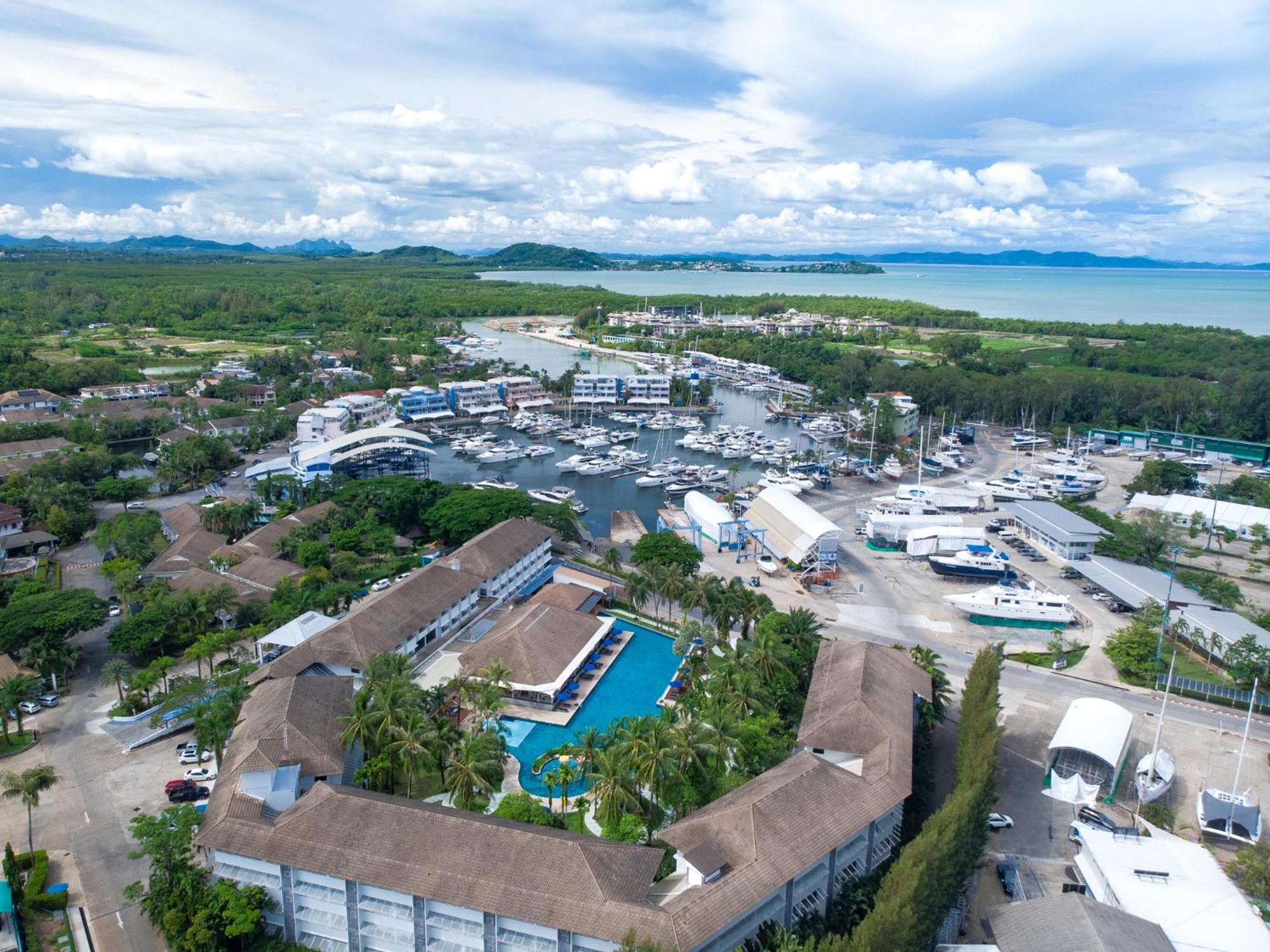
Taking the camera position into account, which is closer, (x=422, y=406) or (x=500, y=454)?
(x=500, y=454)

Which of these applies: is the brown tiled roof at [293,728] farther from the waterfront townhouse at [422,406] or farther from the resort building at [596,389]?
the resort building at [596,389]

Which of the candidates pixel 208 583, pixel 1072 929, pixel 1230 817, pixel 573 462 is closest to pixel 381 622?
pixel 208 583

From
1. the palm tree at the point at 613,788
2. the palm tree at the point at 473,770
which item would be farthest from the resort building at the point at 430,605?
the palm tree at the point at 613,788

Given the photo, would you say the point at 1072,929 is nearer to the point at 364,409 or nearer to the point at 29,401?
the point at 364,409

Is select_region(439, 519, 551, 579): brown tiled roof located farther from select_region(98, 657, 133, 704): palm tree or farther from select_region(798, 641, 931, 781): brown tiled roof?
select_region(798, 641, 931, 781): brown tiled roof

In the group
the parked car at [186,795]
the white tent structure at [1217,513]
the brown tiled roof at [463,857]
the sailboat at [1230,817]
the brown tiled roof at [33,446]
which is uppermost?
the white tent structure at [1217,513]

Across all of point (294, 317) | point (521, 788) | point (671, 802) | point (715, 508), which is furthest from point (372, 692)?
point (294, 317)

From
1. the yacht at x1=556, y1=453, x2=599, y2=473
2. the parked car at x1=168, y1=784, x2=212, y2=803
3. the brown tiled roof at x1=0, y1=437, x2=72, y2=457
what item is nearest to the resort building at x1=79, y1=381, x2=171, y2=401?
the brown tiled roof at x1=0, y1=437, x2=72, y2=457
